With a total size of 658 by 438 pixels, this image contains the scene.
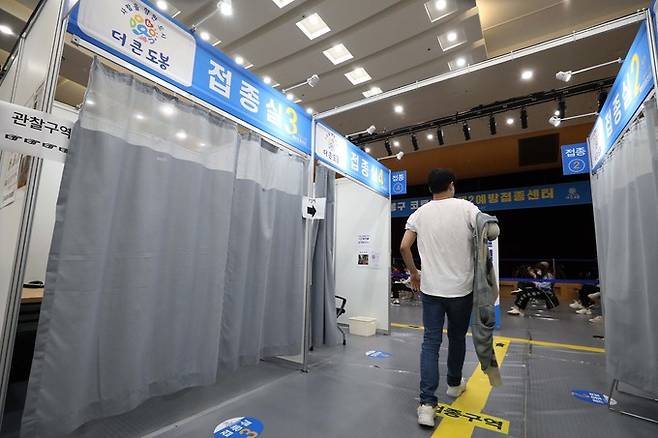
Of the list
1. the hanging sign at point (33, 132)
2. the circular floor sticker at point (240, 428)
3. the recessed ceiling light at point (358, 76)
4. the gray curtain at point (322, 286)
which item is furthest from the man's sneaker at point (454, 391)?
the recessed ceiling light at point (358, 76)

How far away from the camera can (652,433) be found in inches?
67.5

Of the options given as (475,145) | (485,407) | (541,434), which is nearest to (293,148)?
(485,407)

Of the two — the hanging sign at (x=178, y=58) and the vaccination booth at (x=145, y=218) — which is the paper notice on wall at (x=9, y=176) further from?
the hanging sign at (x=178, y=58)

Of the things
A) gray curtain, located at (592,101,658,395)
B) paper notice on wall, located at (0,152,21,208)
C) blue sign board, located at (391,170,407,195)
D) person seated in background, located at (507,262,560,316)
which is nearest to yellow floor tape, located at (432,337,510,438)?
gray curtain, located at (592,101,658,395)

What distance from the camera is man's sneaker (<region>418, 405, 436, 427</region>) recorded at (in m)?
1.69

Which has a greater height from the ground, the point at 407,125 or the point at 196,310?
the point at 407,125

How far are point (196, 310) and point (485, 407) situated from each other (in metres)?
1.92

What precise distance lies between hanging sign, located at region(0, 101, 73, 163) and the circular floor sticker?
153cm

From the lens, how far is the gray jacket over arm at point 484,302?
1707mm

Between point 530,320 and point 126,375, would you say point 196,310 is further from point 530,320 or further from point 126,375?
point 530,320

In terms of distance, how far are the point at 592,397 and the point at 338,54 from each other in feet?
17.6

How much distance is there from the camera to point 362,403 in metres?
2.01

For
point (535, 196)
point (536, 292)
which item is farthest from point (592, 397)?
point (535, 196)

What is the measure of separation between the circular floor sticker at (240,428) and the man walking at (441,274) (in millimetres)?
900
